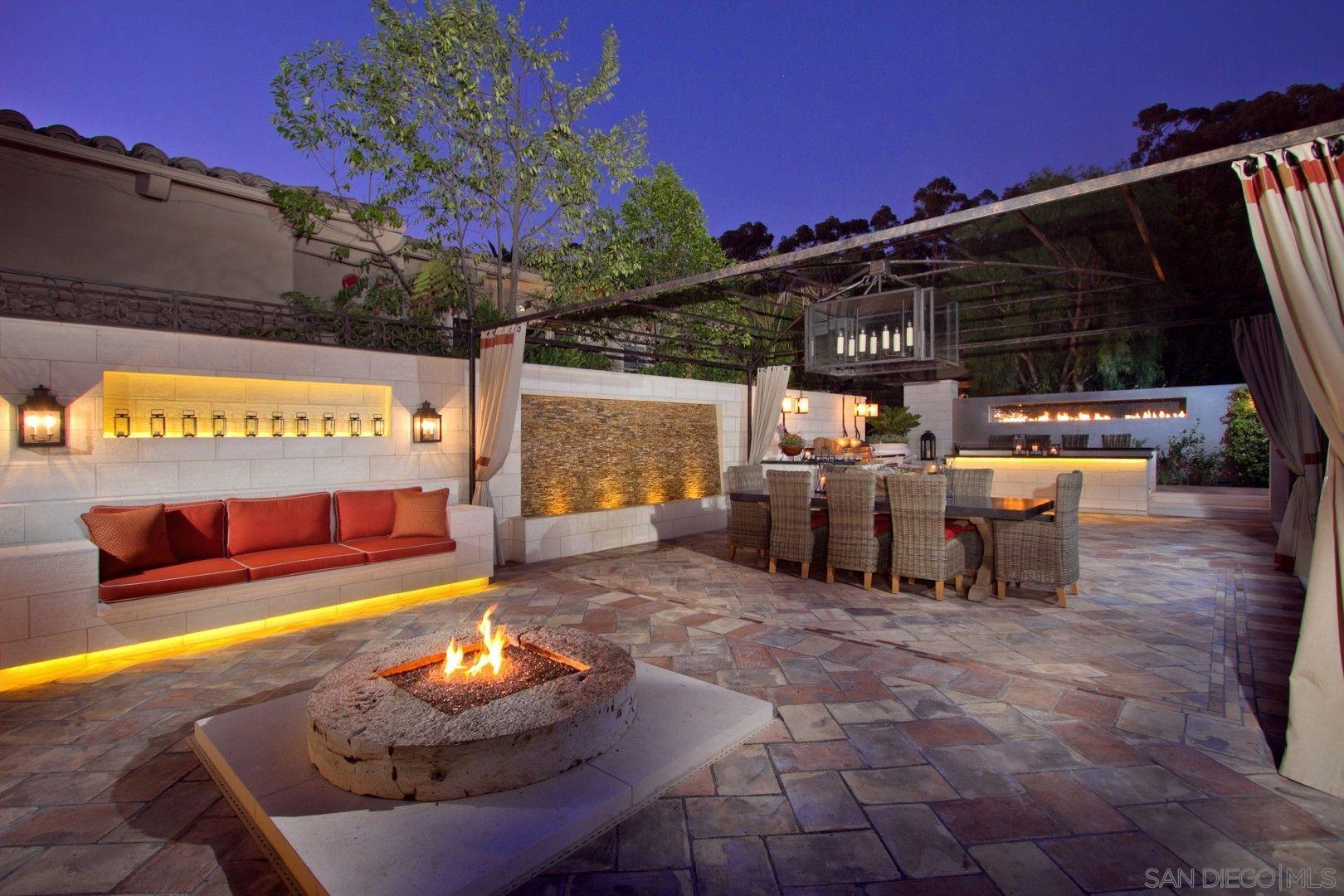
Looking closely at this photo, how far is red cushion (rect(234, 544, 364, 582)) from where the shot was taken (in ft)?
14.0

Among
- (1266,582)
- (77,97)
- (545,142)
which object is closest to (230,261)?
(77,97)

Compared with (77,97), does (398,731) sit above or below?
below

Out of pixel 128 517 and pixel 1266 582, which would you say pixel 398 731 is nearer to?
pixel 128 517

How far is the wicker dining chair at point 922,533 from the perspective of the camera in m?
4.83

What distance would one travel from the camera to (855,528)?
5.27 meters

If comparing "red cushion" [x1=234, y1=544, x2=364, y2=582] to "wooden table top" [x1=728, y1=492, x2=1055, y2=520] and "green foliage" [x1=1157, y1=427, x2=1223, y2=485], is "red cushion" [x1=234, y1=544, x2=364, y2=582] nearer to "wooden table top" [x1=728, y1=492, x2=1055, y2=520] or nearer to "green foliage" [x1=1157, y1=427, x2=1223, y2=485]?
"wooden table top" [x1=728, y1=492, x2=1055, y2=520]

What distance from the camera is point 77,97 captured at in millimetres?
7605

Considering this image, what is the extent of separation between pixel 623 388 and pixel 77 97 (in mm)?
7737

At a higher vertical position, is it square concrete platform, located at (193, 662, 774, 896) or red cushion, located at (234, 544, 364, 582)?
red cushion, located at (234, 544, 364, 582)

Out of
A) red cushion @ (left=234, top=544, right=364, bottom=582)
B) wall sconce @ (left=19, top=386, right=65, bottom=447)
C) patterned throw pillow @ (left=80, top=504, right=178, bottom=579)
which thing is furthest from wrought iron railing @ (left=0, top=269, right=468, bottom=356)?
red cushion @ (left=234, top=544, right=364, bottom=582)

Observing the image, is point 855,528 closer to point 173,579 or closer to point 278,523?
point 278,523

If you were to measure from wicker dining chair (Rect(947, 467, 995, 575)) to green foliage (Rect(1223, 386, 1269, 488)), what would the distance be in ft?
23.9

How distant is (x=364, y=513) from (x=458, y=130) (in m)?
4.61

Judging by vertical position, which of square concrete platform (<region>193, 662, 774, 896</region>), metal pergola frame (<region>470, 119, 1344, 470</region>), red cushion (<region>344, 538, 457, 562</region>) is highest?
metal pergola frame (<region>470, 119, 1344, 470</region>)
